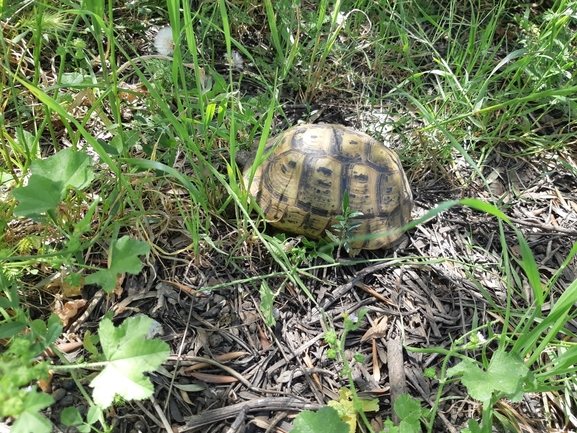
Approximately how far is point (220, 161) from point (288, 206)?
17.0 inches

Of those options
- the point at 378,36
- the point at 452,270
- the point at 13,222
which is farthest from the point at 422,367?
the point at 378,36

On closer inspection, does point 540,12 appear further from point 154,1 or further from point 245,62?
point 154,1

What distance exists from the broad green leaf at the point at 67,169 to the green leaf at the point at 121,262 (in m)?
0.28

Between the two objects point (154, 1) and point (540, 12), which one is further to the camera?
point (540, 12)

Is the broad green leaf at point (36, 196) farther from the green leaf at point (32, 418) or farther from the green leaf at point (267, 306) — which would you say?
the green leaf at point (267, 306)

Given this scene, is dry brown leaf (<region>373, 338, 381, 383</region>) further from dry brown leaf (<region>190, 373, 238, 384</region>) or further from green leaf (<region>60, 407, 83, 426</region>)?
green leaf (<region>60, 407, 83, 426</region>)

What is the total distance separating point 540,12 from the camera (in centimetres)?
304

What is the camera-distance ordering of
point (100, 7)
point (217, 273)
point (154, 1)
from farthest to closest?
point (154, 1) → point (217, 273) → point (100, 7)

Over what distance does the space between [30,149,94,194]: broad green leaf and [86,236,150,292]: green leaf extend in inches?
11.0

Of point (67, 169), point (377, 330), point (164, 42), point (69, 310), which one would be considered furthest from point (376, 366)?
point (164, 42)

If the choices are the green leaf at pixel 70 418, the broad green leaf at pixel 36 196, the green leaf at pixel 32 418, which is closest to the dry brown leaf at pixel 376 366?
the green leaf at pixel 70 418

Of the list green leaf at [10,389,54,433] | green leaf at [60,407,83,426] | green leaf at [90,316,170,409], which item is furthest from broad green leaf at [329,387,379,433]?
green leaf at [10,389,54,433]

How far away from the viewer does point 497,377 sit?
52.4 inches

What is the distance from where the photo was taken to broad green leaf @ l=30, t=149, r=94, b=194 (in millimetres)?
1463
